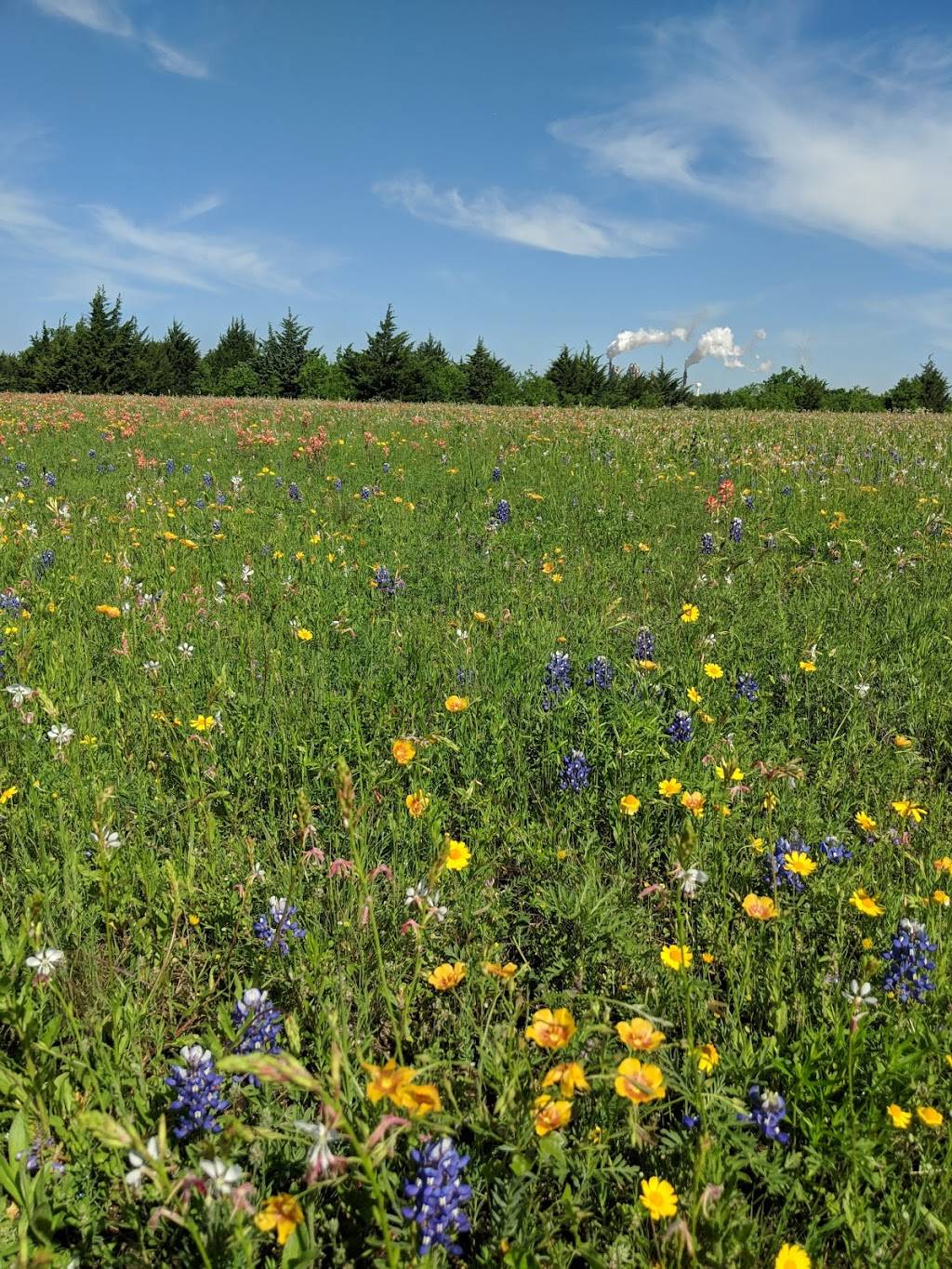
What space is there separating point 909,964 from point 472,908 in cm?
126

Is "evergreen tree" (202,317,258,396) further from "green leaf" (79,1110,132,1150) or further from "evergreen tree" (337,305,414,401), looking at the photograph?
"green leaf" (79,1110,132,1150)

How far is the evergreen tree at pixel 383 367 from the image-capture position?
151 ft

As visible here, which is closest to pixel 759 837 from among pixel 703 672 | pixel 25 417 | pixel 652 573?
pixel 703 672

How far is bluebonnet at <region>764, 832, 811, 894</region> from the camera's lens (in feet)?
7.74

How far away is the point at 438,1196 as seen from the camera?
135cm

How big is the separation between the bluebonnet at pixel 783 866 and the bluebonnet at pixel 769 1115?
721mm

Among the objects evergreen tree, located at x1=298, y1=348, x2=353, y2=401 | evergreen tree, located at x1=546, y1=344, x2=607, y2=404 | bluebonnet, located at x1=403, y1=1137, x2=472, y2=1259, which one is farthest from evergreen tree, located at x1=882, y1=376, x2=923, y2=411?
bluebonnet, located at x1=403, y1=1137, x2=472, y2=1259

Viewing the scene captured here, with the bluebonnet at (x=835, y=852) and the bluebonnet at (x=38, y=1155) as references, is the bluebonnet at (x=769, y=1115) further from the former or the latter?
the bluebonnet at (x=38, y=1155)

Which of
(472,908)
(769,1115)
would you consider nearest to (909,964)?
→ (769,1115)

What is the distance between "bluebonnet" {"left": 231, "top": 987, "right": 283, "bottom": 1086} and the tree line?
142ft

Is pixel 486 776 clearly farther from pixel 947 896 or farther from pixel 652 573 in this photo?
pixel 652 573

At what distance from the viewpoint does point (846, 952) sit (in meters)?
2.27

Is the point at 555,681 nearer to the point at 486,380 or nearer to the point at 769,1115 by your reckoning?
the point at 769,1115

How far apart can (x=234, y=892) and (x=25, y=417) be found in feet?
43.0
